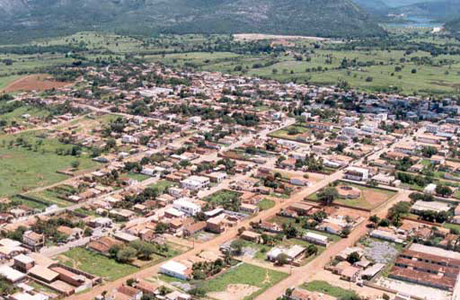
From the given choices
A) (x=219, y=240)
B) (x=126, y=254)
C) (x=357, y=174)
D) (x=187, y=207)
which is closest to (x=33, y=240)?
(x=126, y=254)

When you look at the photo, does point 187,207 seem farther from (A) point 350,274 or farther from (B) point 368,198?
(B) point 368,198

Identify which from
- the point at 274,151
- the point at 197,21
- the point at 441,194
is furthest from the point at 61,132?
the point at 197,21

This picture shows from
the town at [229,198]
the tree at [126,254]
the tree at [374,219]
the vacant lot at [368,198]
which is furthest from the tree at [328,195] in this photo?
the tree at [126,254]

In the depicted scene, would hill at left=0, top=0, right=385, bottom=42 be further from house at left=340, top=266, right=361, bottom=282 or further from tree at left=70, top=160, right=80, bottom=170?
house at left=340, top=266, right=361, bottom=282

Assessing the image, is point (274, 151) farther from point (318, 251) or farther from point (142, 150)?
point (318, 251)

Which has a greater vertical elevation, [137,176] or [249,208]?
[137,176]
